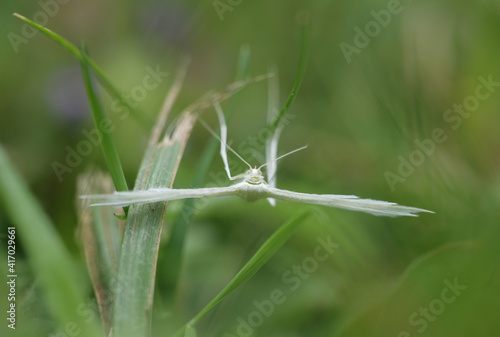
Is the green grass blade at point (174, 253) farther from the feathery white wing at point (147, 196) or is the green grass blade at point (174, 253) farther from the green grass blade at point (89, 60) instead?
the green grass blade at point (89, 60)

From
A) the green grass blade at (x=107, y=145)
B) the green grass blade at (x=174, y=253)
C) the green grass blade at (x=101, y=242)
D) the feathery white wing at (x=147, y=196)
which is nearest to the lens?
the feathery white wing at (x=147, y=196)

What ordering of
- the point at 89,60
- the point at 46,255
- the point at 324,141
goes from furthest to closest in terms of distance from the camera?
1. the point at 324,141
2. the point at 89,60
3. the point at 46,255

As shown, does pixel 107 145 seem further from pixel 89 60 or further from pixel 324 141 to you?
pixel 324 141

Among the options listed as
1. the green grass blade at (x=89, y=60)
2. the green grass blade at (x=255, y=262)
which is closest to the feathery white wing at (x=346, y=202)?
the green grass blade at (x=255, y=262)

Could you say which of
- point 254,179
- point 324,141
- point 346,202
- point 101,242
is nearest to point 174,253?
point 101,242

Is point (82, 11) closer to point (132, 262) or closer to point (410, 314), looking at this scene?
point (132, 262)

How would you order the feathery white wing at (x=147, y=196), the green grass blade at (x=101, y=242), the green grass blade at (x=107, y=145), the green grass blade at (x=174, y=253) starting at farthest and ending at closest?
the green grass blade at (x=174, y=253)
the green grass blade at (x=101, y=242)
the green grass blade at (x=107, y=145)
the feathery white wing at (x=147, y=196)

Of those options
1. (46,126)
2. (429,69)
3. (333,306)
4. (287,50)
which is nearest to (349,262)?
(333,306)
